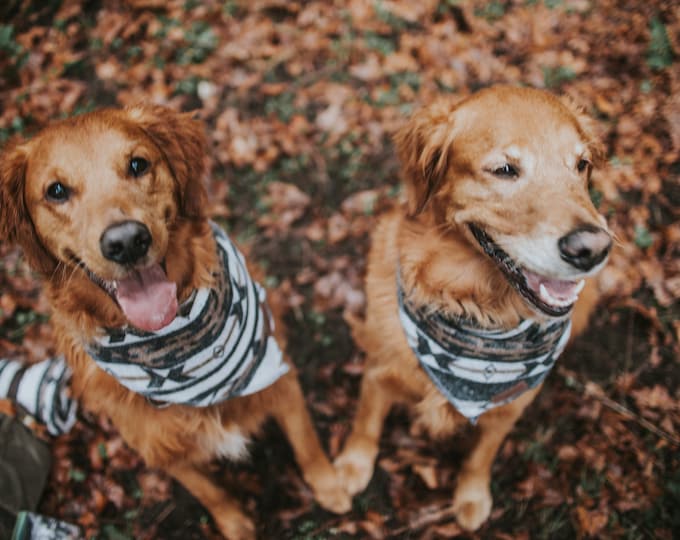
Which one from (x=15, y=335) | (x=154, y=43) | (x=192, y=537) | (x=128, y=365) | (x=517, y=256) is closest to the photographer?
(x=517, y=256)

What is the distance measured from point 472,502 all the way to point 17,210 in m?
3.06

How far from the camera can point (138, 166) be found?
7.63ft

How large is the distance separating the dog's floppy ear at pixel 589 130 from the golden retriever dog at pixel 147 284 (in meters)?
1.84

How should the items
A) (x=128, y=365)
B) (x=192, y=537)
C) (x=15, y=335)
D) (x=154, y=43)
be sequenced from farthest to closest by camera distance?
1. (x=154, y=43)
2. (x=15, y=335)
3. (x=192, y=537)
4. (x=128, y=365)

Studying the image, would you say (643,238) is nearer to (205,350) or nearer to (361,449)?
(361,449)

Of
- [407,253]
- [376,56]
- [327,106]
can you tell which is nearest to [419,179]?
[407,253]

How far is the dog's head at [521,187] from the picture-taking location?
2.01m

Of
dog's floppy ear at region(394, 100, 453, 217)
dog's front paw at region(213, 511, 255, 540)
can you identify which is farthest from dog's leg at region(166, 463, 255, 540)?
dog's floppy ear at region(394, 100, 453, 217)

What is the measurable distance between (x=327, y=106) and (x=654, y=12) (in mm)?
3215

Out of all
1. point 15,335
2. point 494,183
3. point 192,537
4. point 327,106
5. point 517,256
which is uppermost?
point 494,183

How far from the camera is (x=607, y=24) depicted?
5008mm

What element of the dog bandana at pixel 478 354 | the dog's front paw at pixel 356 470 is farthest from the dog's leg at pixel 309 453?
the dog bandana at pixel 478 354

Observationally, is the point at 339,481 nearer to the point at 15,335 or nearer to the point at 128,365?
the point at 128,365

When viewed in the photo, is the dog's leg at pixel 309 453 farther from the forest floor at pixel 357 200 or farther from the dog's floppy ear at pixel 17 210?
the dog's floppy ear at pixel 17 210
